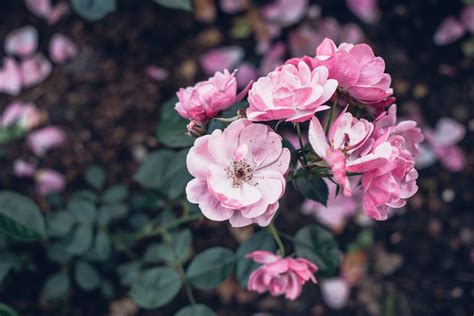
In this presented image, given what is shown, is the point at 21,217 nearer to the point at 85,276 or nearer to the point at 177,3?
the point at 85,276

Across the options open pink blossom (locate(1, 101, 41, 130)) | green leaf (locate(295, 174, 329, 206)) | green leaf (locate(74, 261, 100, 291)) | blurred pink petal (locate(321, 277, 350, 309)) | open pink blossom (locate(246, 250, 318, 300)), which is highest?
green leaf (locate(295, 174, 329, 206))

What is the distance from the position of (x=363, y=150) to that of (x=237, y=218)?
26cm

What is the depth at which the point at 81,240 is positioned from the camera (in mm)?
1415

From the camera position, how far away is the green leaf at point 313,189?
3.35ft

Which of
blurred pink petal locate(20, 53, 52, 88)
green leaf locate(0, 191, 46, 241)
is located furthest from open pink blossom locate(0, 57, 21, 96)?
green leaf locate(0, 191, 46, 241)

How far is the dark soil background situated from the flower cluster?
962mm

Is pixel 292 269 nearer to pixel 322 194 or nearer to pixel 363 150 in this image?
pixel 322 194

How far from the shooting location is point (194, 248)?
6.08 feet

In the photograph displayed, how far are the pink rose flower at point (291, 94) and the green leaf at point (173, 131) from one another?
0.29m

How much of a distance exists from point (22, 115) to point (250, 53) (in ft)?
2.94

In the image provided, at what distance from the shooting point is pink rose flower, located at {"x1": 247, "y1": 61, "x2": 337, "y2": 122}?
84 centimetres

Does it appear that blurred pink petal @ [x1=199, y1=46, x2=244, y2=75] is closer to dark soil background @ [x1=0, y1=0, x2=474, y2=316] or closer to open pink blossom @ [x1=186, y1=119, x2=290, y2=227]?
dark soil background @ [x1=0, y1=0, x2=474, y2=316]

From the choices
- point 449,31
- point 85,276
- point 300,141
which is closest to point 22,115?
point 85,276

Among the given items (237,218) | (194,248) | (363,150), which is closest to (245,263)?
(237,218)
